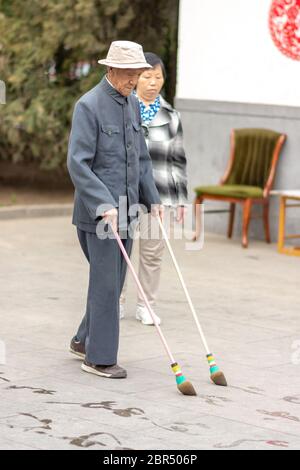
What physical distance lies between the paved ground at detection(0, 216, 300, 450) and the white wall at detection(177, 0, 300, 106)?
2.03 meters

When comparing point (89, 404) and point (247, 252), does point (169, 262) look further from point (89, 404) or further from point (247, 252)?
point (89, 404)

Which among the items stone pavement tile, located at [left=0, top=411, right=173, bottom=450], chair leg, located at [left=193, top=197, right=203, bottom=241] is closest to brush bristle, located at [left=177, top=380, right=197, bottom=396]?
stone pavement tile, located at [left=0, top=411, right=173, bottom=450]

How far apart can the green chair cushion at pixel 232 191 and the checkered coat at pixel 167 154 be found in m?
3.84

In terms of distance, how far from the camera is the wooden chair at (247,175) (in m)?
12.2

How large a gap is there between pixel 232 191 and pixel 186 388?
5.98m

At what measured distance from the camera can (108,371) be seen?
22.3 feet

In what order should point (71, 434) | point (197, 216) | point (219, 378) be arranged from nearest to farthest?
point (71, 434) → point (219, 378) → point (197, 216)

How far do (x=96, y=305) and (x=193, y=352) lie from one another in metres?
1.03

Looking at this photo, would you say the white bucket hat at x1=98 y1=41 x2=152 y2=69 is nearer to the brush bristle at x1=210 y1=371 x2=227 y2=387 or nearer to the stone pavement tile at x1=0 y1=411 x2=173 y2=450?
the brush bristle at x1=210 y1=371 x2=227 y2=387

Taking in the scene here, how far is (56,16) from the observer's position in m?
15.3

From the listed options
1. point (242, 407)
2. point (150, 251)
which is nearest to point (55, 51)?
point (150, 251)

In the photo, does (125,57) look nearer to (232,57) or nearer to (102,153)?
(102,153)

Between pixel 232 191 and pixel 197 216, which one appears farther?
pixel 197 216
